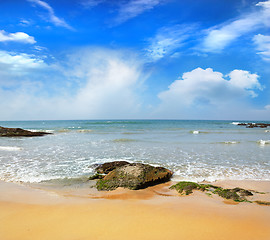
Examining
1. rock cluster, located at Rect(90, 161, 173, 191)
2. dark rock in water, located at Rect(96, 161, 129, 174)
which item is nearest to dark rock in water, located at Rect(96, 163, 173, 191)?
rock cluster, located at Rect(90, 161, 173, 191)

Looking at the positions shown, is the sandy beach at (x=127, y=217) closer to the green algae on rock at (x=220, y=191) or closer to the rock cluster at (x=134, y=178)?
the green algae on rock at (x=220, y=191)

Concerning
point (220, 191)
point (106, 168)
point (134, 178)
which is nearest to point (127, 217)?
point (134, 178)

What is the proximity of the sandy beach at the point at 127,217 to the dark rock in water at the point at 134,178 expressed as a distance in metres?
0.50

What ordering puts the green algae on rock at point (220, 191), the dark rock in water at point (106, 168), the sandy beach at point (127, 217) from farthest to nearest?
the dark rock in water at point (106, 168) < the green algae on rock at point (220, 191) < the sandy beach at point (127, 217)

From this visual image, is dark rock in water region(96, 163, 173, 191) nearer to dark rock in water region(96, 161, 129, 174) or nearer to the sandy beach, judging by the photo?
the sandy beach

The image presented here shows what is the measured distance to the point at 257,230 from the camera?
10.5 ft

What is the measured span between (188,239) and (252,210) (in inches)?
84.9

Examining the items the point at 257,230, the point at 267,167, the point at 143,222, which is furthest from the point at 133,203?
the point at 267,167

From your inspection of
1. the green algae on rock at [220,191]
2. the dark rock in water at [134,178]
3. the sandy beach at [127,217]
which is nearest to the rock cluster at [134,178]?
the dark rock in water at [134,178]

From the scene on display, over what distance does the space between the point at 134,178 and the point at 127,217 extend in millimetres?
2311

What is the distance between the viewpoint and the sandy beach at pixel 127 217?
306cm

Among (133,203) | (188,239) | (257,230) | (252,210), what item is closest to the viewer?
(188,239)

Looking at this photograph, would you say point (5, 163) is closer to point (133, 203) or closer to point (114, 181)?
point (114, 181)

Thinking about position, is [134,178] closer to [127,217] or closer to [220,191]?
[127,217]
